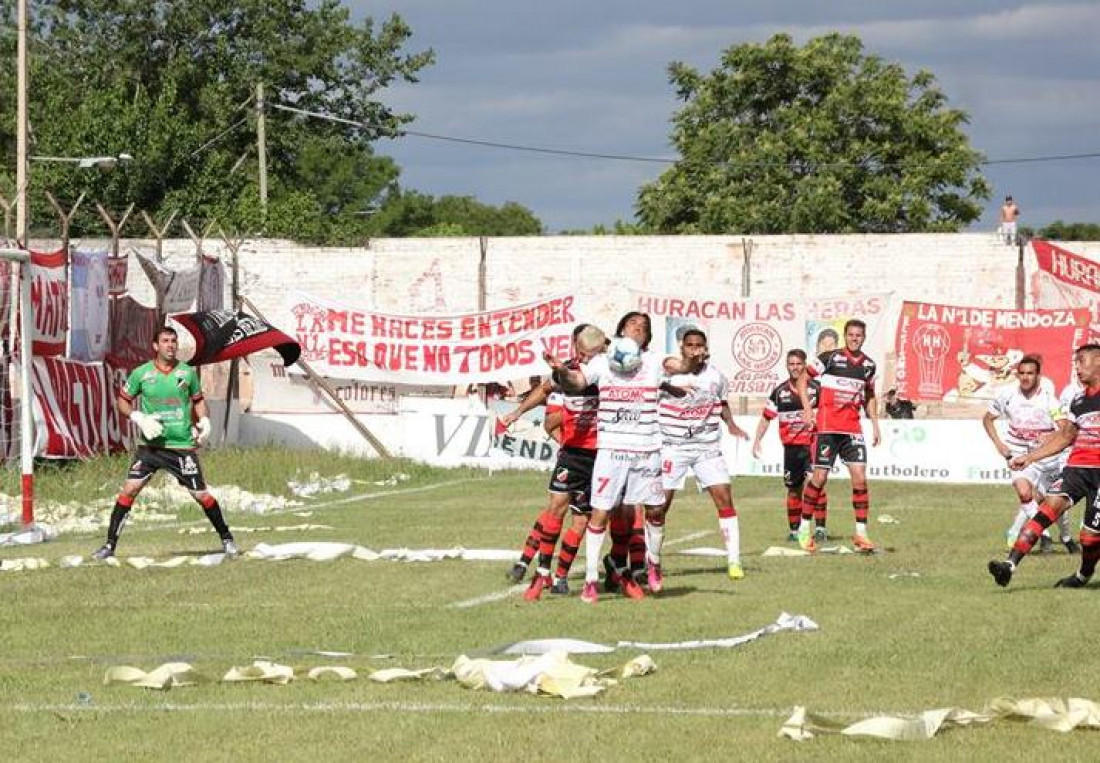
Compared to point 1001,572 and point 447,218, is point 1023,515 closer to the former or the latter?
point 1001,572

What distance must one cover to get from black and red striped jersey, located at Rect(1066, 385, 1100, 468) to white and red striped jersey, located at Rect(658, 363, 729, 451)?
3047mm

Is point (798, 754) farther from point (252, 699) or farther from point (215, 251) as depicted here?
point (215, 251)

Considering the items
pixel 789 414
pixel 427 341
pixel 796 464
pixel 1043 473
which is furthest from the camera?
pixel 427 341

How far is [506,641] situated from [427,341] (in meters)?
27.2

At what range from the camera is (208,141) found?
64.4 metres

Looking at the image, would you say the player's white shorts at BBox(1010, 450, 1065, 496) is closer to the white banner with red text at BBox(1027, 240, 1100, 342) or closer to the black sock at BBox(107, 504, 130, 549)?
the black sock at BBox(107, 504, 130, 549)

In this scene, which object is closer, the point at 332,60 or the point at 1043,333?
the point at 1043,333

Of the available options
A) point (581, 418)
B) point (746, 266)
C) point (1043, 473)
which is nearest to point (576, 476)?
point (581, 418)

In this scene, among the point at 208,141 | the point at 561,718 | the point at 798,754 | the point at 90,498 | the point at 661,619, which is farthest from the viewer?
the point at 208,141

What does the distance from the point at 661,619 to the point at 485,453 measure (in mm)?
22887

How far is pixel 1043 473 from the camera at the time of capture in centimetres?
2145

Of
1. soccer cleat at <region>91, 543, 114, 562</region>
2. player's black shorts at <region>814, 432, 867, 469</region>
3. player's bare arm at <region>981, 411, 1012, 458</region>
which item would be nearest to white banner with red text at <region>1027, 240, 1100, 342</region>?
player's bare arm at <region>981, 411, 1012, 458</region>

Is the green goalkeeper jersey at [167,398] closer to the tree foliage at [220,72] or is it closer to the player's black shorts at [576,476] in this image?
the player's black shorts at [576,476]

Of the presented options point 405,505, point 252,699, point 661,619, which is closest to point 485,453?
point 405,505
